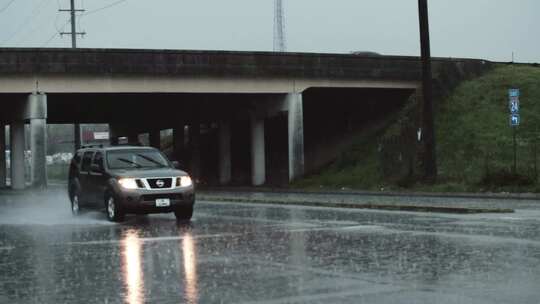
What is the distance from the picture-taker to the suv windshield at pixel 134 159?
2039 centimetres

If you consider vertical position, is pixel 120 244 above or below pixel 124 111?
below

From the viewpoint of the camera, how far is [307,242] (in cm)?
1410

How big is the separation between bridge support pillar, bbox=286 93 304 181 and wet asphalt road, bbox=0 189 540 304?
1106 inches

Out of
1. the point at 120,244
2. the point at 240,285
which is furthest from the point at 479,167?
the point at 240,285

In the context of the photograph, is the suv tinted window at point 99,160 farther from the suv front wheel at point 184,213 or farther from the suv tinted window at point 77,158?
the suv front wheel at point 184,213

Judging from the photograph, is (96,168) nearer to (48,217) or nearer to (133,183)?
(133,183)

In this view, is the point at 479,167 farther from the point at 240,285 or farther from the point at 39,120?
the point at 240,285

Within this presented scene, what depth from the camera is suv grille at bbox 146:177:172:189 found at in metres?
19.2

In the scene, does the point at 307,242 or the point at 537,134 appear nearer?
the point at 307,242

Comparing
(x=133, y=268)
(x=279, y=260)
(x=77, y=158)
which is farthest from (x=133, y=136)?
(x=133, y=268)

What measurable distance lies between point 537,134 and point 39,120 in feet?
83.0

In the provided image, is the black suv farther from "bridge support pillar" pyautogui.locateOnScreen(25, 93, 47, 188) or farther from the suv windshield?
"bridge support pillar" pyautogui.locateOnScreen(25, 93, 47, 188)

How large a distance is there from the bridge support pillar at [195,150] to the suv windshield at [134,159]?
44325mm

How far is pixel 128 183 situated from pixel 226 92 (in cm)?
2662
